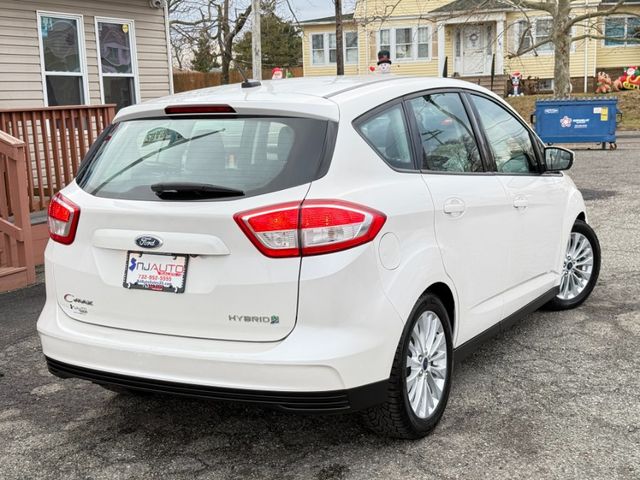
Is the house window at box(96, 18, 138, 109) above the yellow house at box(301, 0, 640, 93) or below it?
below

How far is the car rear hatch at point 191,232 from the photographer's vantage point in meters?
3.15

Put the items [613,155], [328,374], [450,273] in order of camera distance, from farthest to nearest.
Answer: [613,155]
[450,273]
[328,374]

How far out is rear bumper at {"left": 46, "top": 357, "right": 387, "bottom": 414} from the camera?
3133 millimetres

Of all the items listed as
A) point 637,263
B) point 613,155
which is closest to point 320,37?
point 613,155

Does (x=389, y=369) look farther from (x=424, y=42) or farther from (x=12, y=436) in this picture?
(x=424, y=42)

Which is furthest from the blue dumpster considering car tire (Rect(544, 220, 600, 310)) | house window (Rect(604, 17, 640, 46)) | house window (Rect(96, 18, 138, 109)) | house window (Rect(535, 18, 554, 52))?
house window (Rect(604, 17, 640, 46))

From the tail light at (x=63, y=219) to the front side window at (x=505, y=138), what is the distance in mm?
2379

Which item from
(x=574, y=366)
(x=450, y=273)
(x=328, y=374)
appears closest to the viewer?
(x=328, y=374)

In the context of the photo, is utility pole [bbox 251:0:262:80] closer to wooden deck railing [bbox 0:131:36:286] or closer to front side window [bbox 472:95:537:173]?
wooden deck railing [bbox 0:131:36:286]

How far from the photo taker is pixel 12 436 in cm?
391

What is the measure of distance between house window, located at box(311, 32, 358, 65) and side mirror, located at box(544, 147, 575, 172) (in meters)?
35.2

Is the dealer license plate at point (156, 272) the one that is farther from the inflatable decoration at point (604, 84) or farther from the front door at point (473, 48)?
the front door at point (473, 48)

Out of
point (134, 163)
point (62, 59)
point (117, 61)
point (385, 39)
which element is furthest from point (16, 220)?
point (385, 39)

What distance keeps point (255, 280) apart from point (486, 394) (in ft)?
5.71
